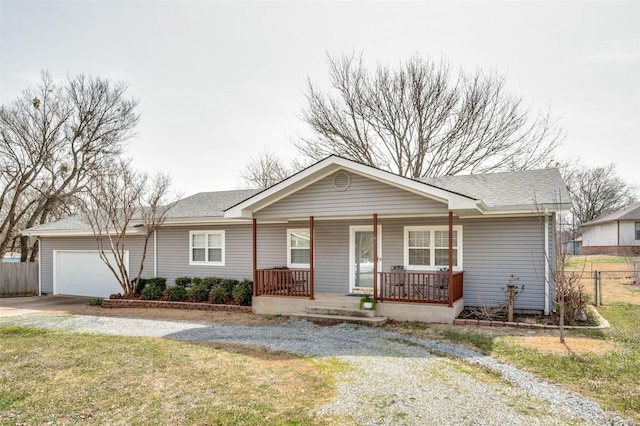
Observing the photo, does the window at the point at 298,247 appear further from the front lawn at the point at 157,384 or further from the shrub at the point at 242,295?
the front lawn at the point at 157,384

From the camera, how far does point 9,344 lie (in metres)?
8.04

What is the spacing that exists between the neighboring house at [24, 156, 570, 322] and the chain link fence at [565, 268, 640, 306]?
1.92 m

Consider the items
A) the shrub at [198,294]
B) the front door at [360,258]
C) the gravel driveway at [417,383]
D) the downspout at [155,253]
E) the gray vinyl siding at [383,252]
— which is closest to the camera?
the gravel driveway at [417,383]

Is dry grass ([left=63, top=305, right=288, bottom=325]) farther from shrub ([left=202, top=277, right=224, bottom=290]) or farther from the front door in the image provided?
the front door

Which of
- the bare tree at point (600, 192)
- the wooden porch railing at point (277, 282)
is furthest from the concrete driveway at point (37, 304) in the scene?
the bare tree at point (600, 192)

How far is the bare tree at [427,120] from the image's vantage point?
21047 millimetres

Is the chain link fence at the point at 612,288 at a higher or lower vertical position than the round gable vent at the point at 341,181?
lower

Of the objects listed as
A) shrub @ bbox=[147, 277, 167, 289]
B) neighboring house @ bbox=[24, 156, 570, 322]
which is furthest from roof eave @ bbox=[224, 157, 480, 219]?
shrub @ bbox=[147, 277, 167, 289]

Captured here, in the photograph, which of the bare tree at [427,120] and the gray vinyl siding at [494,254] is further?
the bare tree at [427,120]

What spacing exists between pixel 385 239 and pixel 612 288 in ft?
34.2

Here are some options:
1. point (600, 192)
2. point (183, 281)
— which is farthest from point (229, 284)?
point (600, 192)

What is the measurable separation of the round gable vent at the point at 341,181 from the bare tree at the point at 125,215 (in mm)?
6881

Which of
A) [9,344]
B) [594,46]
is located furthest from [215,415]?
[594,46]

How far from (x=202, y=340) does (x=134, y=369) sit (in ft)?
6.83
